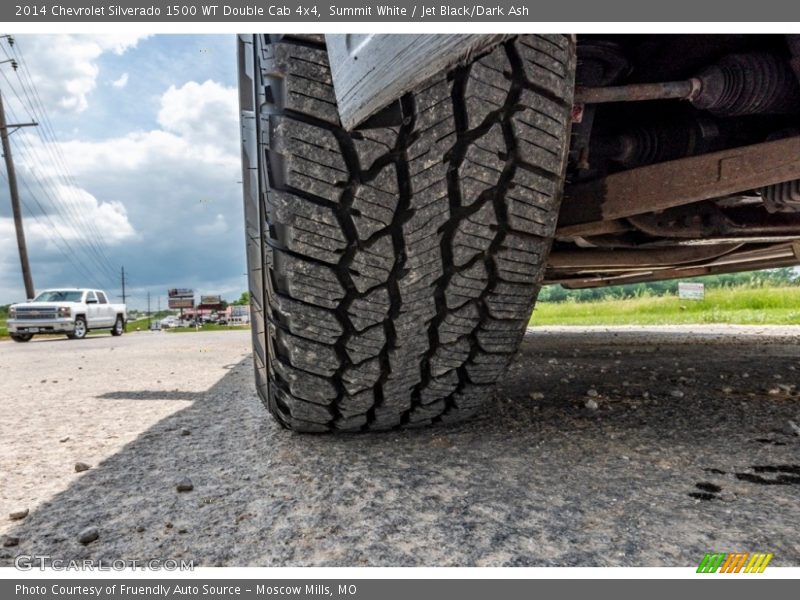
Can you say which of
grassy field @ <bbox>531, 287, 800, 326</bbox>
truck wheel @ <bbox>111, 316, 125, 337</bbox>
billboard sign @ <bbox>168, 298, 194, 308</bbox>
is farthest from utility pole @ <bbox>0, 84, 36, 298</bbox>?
billboard sign @ <bbox>168, 298, 194, 308</bbox>

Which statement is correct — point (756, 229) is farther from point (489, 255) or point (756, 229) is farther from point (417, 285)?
point (417, 285)

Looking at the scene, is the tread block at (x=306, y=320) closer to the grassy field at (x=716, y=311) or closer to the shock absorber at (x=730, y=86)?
the shock absorber at (x=730, y=86)

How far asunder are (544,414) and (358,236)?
87 centimetres

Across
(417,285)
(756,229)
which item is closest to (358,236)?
(417,285)

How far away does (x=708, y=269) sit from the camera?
111 inches

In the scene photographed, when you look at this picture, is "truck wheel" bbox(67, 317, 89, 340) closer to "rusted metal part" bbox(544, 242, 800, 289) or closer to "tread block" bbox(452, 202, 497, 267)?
"rusted metal part" bbox(544, 242, 800, 289)

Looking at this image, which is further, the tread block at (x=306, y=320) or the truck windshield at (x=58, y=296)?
the truck windshield at (x=58, y=296)

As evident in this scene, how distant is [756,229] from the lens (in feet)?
4.86

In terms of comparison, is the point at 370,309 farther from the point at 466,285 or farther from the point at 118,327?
the point at 118,327
